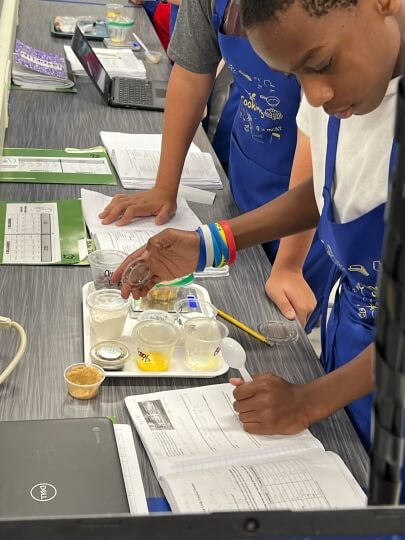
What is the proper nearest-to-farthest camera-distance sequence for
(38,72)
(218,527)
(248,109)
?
(218,527) < (248,109) < (38,72)

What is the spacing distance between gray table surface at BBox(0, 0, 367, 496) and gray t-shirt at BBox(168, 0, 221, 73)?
37 centimetres

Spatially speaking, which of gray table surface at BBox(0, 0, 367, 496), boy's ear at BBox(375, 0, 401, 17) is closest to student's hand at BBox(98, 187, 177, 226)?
gray table surface at BBox(0, 0, 367, 496)

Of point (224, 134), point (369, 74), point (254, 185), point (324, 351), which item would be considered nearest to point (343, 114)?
point (369, 74)

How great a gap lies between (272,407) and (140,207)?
81 cm

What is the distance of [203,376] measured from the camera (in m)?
1.43

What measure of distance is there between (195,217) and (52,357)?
69 cm

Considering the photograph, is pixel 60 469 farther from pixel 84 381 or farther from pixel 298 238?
pixel 298 238

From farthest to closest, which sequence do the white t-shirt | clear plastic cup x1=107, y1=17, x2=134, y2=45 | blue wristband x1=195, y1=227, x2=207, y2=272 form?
clear plastic cup x1=107, y1=17, x2=134, y2=45 < blue wristband x1=195, y1=227, x2=207, y2=272 < the white t-shirt

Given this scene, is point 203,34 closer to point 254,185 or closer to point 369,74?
point 254,185

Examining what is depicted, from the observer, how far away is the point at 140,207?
1.95 meters

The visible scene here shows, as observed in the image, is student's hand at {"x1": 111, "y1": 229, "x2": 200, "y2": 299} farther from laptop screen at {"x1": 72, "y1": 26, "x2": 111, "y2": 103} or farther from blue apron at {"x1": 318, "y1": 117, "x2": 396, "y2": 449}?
laptop screen at {"x1": 72, "y1": 26, "x2": 111, "y2": 103}

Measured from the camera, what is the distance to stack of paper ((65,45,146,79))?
3.04m

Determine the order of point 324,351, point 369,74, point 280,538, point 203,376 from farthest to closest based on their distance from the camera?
point 324,351, point 203,376, point 369,74, point 280,538

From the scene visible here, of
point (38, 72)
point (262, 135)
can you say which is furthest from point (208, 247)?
point (38, 72)
